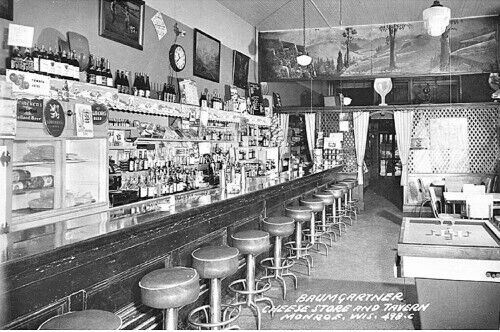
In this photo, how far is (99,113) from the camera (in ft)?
14.4

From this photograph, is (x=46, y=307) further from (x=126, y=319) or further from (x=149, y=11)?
(x=149, y=11)

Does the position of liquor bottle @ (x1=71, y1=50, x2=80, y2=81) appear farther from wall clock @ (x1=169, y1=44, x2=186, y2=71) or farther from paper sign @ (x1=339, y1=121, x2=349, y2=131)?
paper sign @ (x1=339, y1=121, x2=349, y2=131)

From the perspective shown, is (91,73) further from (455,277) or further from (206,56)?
(455,277)

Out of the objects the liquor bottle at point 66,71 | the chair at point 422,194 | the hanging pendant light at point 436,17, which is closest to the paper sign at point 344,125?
→ the chair at point 422,194

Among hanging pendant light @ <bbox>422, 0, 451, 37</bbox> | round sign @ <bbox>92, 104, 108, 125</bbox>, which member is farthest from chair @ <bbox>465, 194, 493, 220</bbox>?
round sign @ <bbox>92, 104, 108, 125</bbox>

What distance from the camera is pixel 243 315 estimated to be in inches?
156

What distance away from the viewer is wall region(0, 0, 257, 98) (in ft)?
13.9

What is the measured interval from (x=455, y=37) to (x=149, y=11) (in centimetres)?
686

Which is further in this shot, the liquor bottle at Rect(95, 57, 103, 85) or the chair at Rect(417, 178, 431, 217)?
the chair at Rect(417, 178, 431, 217)

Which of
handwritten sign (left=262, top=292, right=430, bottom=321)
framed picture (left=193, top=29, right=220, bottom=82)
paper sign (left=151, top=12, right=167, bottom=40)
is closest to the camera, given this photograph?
handwritten sign (left=262, top=292, right=430, bottom=321)

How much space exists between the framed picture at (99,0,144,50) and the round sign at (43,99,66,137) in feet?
4.95

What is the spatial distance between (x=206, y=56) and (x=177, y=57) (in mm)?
1080

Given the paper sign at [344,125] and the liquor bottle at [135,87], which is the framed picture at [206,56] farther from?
the paper sign at [344,125]

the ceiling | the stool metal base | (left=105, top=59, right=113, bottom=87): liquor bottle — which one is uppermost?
the ceiling
